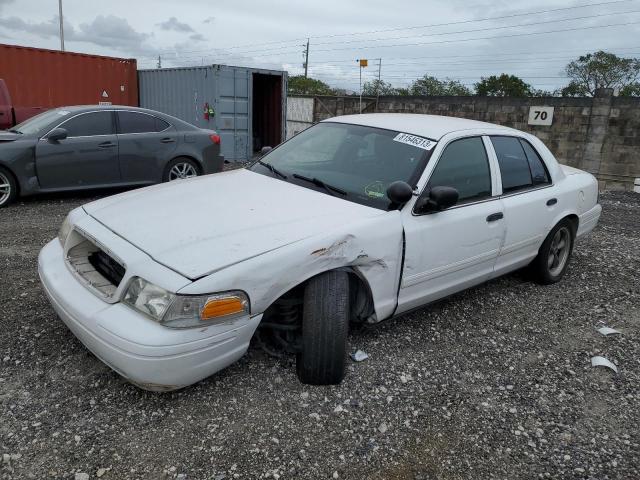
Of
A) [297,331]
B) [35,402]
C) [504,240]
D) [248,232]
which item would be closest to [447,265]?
[504,240]

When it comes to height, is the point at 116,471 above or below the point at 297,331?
below

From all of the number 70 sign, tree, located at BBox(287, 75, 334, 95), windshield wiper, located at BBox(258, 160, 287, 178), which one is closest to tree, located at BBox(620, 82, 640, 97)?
the number 70 sign

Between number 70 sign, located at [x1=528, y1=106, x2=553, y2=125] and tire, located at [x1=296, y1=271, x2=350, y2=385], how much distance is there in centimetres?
1489

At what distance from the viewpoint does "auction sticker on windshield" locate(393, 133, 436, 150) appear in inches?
144

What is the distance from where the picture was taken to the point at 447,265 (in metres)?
3.63

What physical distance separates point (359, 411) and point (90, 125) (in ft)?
20.8

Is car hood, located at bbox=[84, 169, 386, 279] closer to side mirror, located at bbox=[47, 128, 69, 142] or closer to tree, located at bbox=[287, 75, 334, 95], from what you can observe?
side mirror, located at bbox=[47, 128, 69, 142]

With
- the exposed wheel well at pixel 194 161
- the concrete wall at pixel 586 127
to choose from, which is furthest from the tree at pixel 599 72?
the exposed wheel well at pixel 194 161

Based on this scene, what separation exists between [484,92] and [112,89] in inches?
930

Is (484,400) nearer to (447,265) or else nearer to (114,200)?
(447,265)

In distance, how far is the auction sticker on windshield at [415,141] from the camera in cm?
365

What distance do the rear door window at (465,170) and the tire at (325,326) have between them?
1.08 metres

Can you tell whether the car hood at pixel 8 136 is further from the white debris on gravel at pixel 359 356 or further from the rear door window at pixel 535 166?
the rear door window at pixel 535 166

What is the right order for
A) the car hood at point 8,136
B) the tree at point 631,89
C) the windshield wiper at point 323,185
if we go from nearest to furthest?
the windshield wiper at point 323,185
the car hood at point 8,136
the tree at point 631,89
